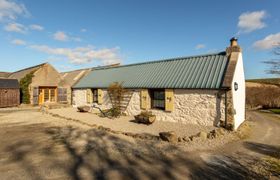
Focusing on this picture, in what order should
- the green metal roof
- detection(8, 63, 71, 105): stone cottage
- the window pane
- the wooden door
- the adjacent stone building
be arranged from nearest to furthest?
the green metal roof < the window pane < the adjacent stone building < detection(8, 63, 71, 105): stone cottage < the wooden door

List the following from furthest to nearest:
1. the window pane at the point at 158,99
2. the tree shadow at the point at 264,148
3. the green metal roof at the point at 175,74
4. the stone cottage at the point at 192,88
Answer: the window pane at the point at 158,99
the green metal roof at the point at 175,74
the stone cottage at the point at 192,88
the tree shadow at the point at 264,148

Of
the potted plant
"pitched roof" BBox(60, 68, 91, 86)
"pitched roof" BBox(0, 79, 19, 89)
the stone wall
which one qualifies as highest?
"pitched roof" BBox(60, 68, 91, 86)

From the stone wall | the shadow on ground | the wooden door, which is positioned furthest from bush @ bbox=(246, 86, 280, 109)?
the wooden door

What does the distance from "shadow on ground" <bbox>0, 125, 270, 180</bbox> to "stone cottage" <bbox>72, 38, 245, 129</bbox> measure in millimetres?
4344

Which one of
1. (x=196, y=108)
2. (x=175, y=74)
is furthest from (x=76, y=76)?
(x=196, y=108)

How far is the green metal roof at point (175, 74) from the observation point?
11.2 metres

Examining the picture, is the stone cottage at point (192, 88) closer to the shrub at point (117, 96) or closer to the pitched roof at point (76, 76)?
the shrub at point (117, 96)

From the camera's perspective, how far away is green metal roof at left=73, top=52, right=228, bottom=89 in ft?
36.7

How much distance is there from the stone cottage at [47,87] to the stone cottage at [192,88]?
11146mm

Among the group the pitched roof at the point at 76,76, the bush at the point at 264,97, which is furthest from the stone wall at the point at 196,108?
the bush at the point at 264,97

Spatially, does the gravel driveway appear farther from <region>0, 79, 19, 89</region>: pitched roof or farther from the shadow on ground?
<region>0, 79, 19, 89</region>: pitched roof

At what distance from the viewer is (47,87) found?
24.5 m

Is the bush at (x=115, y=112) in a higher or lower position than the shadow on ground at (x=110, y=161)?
higher

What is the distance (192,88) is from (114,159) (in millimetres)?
6962
